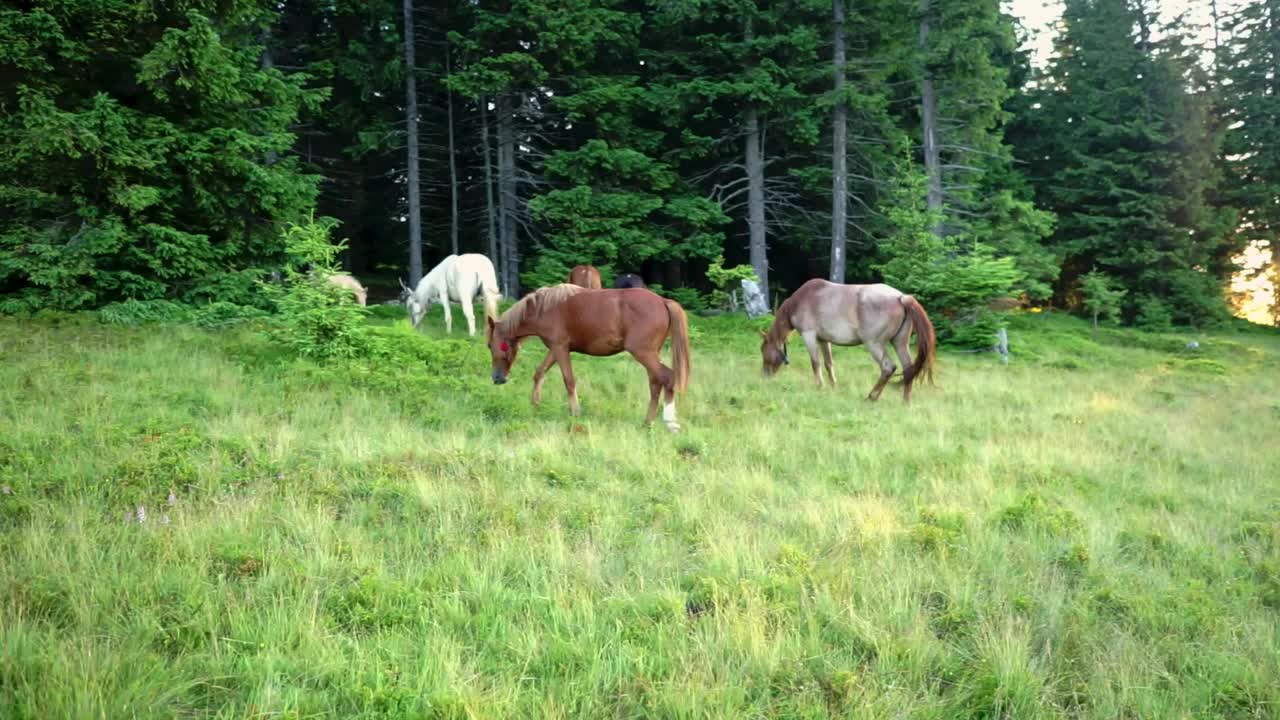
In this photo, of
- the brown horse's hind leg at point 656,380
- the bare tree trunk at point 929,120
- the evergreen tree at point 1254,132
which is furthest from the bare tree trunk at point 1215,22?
the brown horse's hind leg at point 656,380

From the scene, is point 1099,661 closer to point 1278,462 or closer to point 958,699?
point 958,699

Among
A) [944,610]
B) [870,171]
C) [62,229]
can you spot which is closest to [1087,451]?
[944,610]

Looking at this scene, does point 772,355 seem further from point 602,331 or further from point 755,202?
point 755,202

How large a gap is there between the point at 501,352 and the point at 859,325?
5532mm

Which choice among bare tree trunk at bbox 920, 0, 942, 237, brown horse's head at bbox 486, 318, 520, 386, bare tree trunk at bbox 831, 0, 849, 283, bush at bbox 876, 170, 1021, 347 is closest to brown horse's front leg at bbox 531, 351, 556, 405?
brown horse's head at bbox 486, 318, 520, 386

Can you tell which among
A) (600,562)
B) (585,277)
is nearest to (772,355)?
(585,277)

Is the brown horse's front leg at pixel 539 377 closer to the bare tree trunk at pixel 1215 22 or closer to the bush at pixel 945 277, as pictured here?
the bush at pixel 945 277

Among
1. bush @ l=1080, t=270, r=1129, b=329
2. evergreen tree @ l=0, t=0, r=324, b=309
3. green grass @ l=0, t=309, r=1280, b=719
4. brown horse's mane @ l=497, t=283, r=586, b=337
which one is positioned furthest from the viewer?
bush @ l=1080, t=270, r=1129, b=329

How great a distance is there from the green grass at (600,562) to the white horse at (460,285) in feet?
20.6

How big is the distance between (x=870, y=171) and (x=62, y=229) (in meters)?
21.8

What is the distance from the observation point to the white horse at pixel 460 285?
13977 millimetres

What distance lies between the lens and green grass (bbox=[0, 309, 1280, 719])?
2641mm

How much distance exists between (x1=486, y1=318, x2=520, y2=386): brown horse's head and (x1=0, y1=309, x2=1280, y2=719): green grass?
2.59 ft

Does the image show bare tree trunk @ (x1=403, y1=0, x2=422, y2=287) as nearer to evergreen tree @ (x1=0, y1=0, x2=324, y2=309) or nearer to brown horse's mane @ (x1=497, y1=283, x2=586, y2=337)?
evergreen tree @ (x1=0, y1=0, x2=324, y2=309)
